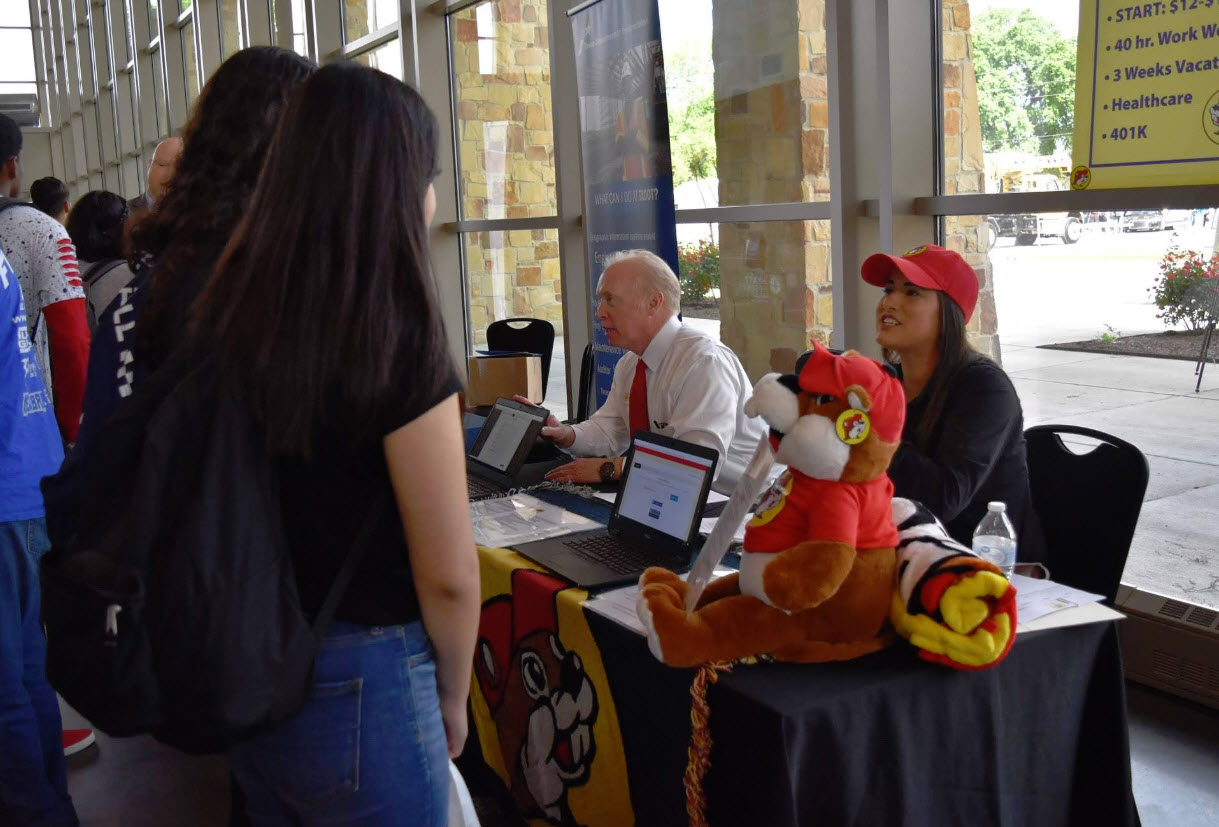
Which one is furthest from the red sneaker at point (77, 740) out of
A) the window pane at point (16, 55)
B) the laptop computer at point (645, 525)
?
the window pane at point (16, 55)

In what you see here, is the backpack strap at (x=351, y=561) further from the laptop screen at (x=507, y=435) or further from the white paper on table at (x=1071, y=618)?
the laptop screen at (x=507, y=435)

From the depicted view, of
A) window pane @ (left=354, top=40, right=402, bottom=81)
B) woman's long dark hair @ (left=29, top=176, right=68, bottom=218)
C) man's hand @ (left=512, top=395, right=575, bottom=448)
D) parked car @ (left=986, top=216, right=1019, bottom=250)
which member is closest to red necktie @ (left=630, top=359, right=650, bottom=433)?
man's hand @ (left=512, top=395, right=575, bottom=448)

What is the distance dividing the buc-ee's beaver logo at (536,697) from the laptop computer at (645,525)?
84 mm

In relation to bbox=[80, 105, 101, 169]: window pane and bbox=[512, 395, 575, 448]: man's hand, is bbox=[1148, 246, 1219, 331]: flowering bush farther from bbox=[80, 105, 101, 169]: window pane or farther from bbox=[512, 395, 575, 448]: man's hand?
bbox=[80, 105, 101, 169]: window pane

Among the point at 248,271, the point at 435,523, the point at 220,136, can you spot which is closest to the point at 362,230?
the point at 248,271

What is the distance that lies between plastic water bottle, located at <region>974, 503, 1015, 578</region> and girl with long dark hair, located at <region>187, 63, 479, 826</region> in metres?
1.12

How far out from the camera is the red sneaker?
292 centimetres

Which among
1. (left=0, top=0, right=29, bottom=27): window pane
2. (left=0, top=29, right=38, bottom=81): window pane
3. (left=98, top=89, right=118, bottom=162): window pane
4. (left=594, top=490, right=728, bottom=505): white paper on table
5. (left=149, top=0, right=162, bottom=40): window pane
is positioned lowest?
(left=594, top=490, right=728, bottom=505): white paper on table

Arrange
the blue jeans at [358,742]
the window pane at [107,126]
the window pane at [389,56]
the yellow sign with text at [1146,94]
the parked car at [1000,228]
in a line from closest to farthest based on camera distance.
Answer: the blue jeans at [358,742] < the yellow sign with text at [1146,94] < the parked car at [1000,228] < the window pane at [389,56] < the window pane at [107,126]

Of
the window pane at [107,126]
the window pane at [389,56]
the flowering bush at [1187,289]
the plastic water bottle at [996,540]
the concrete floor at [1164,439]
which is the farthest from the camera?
the window pane at [107,126]

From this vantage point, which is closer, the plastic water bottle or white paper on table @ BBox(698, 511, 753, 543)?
the plastic water bottle

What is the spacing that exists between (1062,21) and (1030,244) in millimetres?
626

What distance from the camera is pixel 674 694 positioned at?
5.47 feet

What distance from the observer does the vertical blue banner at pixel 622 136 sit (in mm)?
4055
